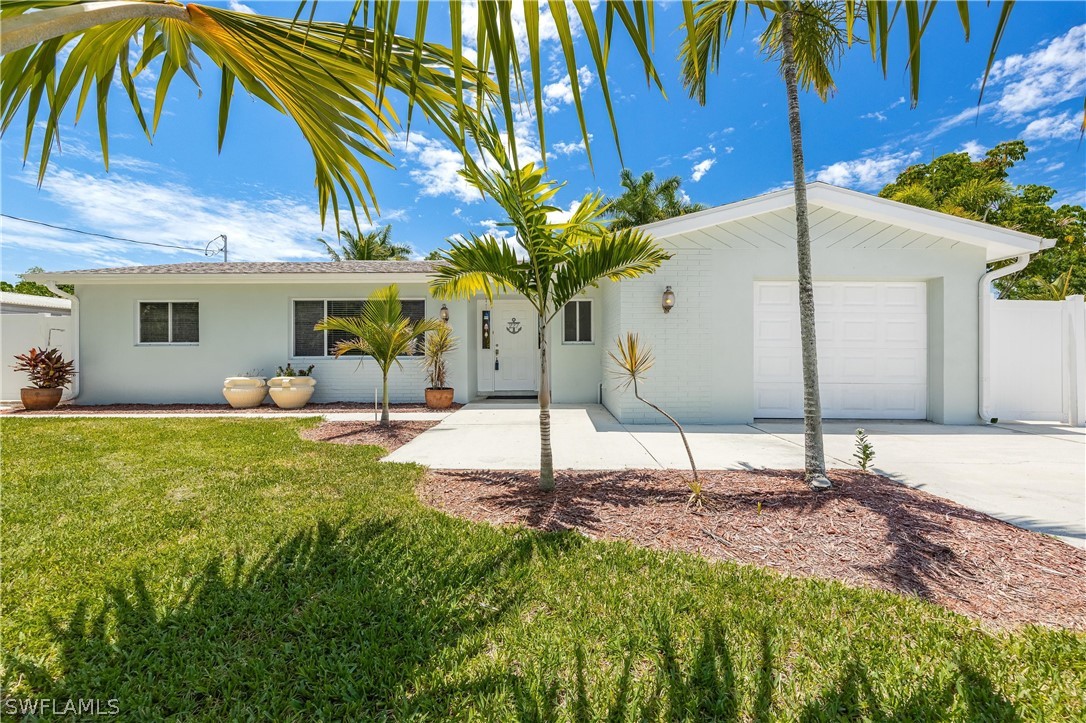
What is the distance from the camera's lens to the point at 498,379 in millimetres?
10539

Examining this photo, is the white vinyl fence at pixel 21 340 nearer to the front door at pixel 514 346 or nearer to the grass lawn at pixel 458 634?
the front door at pixel 514 346

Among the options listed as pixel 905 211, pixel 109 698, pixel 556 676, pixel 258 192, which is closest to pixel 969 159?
pixel 905 211

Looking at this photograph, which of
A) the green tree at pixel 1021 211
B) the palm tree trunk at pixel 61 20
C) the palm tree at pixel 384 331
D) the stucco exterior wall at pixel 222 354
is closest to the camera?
the palm tree trunk at pixel 61 20

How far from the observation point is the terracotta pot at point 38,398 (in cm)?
876

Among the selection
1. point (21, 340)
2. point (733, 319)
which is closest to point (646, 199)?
point (733, 319)

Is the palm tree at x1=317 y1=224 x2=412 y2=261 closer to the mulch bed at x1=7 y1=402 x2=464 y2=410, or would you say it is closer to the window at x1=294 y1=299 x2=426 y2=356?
the window at x1=294 y1=299 x2=426 y2=356

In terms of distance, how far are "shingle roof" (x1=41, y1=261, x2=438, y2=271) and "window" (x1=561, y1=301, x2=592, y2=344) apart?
326 cm

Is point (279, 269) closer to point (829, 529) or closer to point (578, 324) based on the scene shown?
point (578, 324)

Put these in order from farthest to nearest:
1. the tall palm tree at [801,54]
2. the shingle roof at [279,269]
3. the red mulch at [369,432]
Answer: the shingle roof at [279,269] → the red mulch at [369,432] → the tall palm tree at [801,54]

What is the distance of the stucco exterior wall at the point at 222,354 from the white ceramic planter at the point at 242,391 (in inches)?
26.8

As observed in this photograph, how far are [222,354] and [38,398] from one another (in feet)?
11.7

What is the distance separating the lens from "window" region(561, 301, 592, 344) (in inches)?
379

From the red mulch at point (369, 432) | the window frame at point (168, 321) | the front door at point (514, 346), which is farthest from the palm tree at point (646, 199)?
the window frame at point (168, 321)

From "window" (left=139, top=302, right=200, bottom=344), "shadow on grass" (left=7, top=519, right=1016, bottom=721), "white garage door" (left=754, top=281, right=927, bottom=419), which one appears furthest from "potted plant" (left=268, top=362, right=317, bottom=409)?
"white garage door" (left=754, top=281, right=927, bottom=419)
